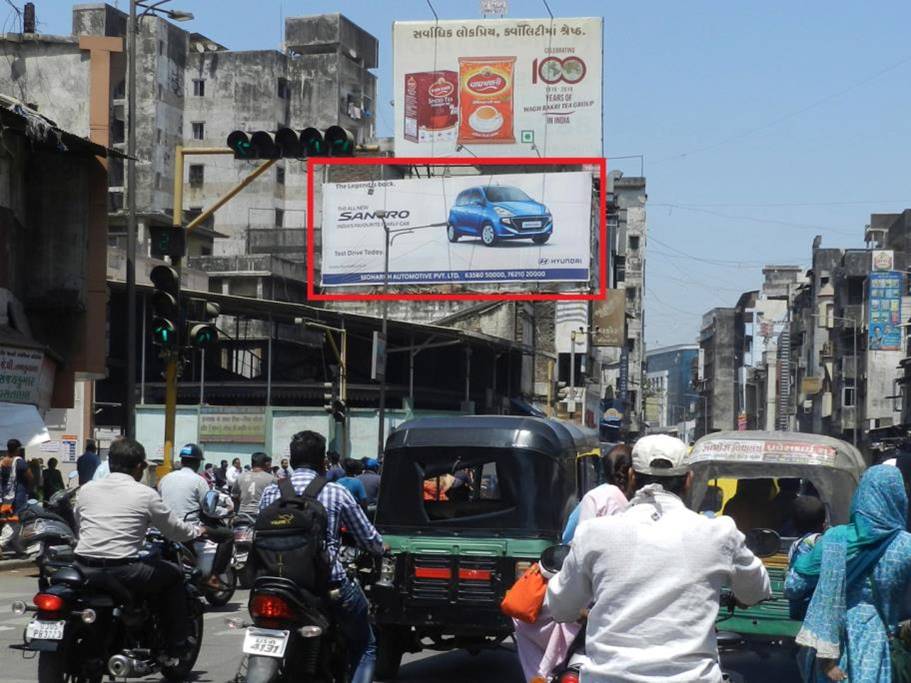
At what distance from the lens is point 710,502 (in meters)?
11.4

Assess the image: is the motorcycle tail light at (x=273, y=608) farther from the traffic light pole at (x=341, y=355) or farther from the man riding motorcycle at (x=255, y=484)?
the traffic light pole at (x=341, y=355)

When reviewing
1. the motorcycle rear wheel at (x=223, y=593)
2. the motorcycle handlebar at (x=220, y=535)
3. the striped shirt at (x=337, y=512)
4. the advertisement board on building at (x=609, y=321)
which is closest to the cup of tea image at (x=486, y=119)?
the advertisement board on building at (x=609, y=321)

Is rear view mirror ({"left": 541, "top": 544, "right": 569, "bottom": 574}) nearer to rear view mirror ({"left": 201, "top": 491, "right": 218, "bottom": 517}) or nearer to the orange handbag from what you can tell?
the orange handbag

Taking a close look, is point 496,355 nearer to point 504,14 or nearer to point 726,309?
point 504,14

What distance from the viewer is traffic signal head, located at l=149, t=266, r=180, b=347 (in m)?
16.7

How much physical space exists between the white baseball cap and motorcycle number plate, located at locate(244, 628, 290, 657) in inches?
113

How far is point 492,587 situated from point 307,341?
123 feet

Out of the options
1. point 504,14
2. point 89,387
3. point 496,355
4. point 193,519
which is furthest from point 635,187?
point 193,519

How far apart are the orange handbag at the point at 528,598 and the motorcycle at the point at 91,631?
3.39 meters

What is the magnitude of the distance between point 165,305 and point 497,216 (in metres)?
36.5

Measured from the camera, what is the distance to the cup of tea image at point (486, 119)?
189 feet

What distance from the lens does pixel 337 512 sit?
26.3 feet

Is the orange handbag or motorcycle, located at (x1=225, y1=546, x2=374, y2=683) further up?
the orange handbag

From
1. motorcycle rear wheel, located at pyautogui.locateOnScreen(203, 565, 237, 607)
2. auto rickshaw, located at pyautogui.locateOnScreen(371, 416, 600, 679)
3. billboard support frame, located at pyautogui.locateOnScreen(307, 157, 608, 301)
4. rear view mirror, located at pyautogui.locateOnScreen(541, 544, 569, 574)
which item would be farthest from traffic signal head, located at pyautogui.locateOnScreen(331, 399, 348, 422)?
rear view mirror, located at pyautogui.locateOnScreen(541, 544, 569, 574)
